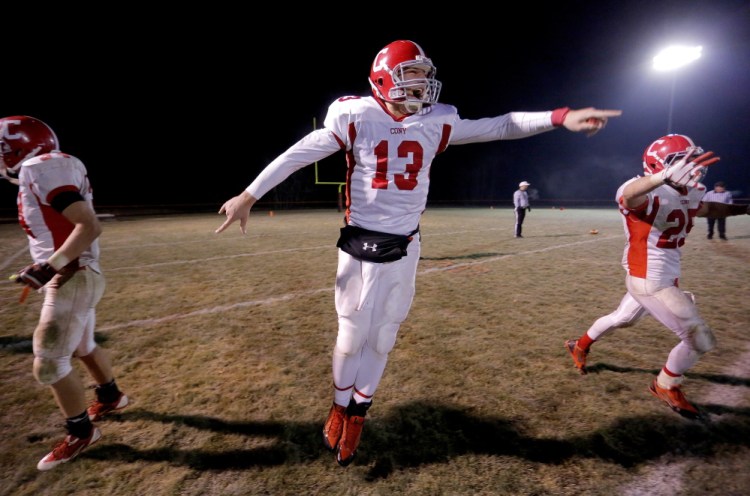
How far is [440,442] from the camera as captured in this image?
2.51 metres

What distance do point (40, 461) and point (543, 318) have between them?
509 cm

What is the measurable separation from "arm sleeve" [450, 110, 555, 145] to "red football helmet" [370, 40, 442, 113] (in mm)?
291

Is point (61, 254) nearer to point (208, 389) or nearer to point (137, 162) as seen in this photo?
point (208, 389)

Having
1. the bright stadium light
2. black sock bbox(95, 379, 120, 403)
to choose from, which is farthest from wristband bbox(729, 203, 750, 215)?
the bright stadium light

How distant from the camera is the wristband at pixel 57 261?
215 centimetres

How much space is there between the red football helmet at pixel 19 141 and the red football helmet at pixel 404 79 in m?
2.15

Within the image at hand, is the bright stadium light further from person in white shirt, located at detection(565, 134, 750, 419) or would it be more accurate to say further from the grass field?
person in white shirt, located at detection(565, 134, 750, 419)

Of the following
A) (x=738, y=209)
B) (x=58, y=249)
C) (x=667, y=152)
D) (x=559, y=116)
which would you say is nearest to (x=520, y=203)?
(x=738, y=209)

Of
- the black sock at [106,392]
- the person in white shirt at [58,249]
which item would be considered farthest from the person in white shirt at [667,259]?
the black sock at [106,392]

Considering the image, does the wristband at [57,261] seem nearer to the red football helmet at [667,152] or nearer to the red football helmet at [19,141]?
the red football helmet at [19,141]

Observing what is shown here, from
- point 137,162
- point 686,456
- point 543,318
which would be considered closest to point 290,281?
point 543,318

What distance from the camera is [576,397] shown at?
305cm

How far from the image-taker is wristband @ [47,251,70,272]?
7.06ft

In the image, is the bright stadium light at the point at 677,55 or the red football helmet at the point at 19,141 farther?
the bright stadium light at the point at 677,55
